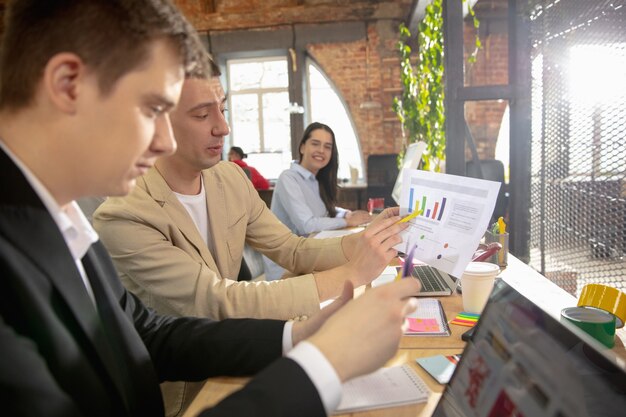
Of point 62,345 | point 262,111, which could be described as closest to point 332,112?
point 262,111

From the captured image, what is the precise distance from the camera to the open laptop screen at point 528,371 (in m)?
0.50

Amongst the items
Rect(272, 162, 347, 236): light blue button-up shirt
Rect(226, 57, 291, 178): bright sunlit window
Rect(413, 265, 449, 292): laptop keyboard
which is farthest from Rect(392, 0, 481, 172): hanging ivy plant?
Rect(226, 57, 291, 178): bright sunlit window

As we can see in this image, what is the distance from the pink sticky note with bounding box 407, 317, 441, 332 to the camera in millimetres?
1196

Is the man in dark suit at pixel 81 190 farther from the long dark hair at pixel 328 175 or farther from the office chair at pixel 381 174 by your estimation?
the office chair at pixel 381 174

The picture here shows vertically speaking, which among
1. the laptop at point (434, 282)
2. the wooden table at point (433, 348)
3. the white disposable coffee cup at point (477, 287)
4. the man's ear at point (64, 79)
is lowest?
the wooden table at point (433, 348)

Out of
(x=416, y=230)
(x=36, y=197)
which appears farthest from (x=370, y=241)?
(x=36, y=197)

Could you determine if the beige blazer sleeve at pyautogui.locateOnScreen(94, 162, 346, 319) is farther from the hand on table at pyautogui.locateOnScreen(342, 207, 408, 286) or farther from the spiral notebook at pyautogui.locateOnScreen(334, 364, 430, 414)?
the spiral notebook at pyautogui.locateOnScreen(334, 364, 430, 414)

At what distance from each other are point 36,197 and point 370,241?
33.3 inches

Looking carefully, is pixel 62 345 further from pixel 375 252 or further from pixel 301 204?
pixel 301 204

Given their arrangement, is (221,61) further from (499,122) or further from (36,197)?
(36,197)

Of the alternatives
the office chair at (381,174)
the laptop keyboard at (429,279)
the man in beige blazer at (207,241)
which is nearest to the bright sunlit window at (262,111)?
the office chair at (381,174)

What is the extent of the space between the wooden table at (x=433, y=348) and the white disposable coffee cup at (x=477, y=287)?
0.17 feet

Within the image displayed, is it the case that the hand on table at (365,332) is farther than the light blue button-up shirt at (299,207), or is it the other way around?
the light blue button-up shirt at (299,207)

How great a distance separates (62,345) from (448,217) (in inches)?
35.8
